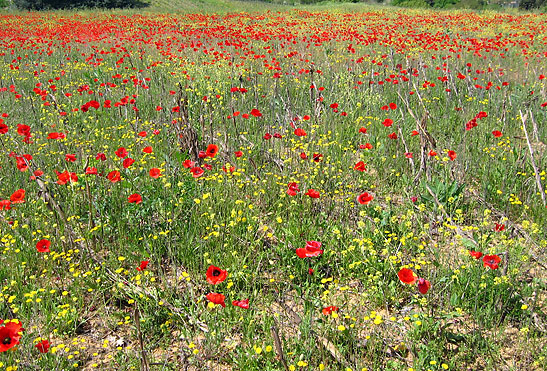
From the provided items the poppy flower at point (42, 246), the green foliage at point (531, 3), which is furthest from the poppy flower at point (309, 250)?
the green foliage at point (531, 3)

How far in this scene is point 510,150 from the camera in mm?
4109

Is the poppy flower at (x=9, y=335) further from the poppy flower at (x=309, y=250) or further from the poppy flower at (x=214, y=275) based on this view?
the poppy flower at (x=309, y=250)

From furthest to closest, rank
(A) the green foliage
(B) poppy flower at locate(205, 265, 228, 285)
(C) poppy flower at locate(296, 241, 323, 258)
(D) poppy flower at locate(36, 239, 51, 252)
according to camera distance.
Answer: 1. (A) the green foliage
2. (D) poppy flower at locate(36, 239, 51, 252)
3. (C) poppy flower at locate(296, 241, 323, 258)
4. (B) poppy flower at locate(205, 265, 228, 285)

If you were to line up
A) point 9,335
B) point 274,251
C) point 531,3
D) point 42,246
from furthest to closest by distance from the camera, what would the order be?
1. point 531,3
2. point 274,251
3. point 42,246
4. point 9,335

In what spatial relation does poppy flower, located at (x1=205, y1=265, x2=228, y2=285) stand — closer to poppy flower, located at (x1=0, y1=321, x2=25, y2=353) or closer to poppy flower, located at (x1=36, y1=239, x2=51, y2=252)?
poppy flower, located at (x1=0, y1=321, x2=25, y2=353)

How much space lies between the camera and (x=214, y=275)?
7.02 feet

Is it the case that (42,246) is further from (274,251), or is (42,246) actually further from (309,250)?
(309,250)

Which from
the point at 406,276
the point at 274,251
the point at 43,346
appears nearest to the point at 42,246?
the point at 43,346

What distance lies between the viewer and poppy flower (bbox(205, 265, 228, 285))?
206 cm

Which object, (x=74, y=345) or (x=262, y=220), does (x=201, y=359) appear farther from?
(x=262, y=220)

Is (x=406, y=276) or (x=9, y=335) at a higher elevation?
(x=406, y=276)

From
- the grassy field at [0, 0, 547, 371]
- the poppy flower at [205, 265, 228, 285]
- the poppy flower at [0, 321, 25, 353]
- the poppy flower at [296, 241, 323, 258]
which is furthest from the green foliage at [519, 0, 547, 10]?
the poppy flower at [0, 321, 25, 353]

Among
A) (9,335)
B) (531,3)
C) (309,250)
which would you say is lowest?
(9,335)

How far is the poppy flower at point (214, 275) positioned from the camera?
2059 mm
